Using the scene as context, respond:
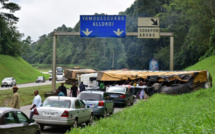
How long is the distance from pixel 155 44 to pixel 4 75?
112 ft

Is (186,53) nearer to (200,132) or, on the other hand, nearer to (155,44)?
(155,44)

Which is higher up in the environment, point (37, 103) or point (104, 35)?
point (104, 35)

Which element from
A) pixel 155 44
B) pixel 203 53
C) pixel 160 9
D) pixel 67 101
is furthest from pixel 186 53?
pixel 67 101

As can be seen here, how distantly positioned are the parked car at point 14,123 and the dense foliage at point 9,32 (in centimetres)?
6119

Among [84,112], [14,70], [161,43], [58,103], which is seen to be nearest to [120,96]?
[84,112]

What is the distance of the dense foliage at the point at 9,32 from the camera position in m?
68.4

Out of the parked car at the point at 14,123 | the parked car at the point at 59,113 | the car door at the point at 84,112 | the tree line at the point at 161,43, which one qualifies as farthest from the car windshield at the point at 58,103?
the tree line at the point at 161,43

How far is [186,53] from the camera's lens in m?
70.7

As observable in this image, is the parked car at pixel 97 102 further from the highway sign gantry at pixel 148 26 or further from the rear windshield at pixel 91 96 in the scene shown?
the highway sign gantry at pixel 148 26

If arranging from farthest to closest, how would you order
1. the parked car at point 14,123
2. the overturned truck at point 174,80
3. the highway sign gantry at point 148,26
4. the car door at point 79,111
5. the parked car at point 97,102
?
the overturned truck at point 174,80 → the highway sign gantry at point 148,26 → the parked car at point 97,102 → the car door at point 79,111 → the parked car at point 14,123

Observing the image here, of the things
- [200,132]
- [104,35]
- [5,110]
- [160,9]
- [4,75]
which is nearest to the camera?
[200,132]

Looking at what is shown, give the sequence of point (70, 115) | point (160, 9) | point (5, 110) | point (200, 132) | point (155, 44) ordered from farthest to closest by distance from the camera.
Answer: point (160, 9)
point (155, 44)
point (70, 115)
point (5, 110)
point (200, 132)

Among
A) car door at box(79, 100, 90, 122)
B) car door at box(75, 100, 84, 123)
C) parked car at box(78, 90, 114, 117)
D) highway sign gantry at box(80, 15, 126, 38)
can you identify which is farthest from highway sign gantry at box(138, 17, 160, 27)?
car door at box(75, 100, 84, 123)

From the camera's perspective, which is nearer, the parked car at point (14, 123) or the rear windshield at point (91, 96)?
the parked car at point (14, 123)
